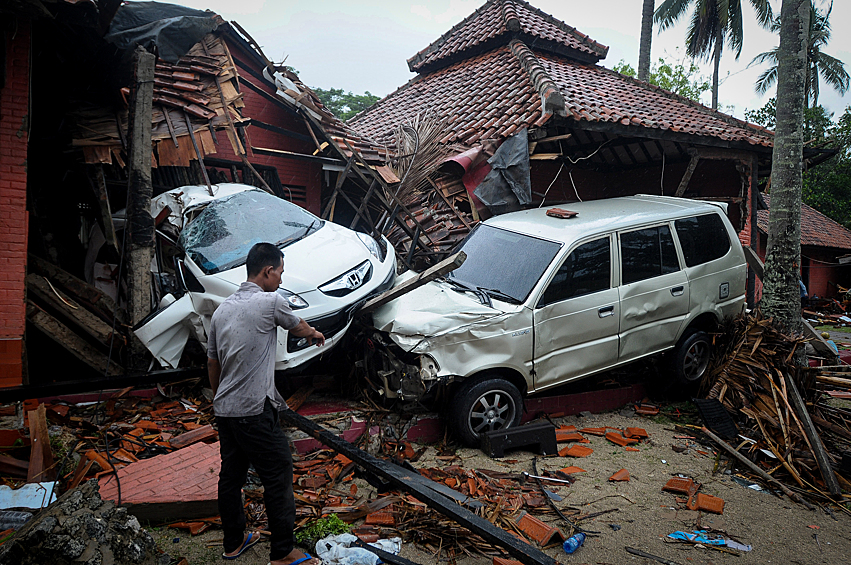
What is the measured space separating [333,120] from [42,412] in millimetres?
7359

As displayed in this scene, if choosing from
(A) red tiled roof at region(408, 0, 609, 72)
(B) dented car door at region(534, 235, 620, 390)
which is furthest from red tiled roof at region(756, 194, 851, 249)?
(B) dented car door at region(534, 235, 620, 390)

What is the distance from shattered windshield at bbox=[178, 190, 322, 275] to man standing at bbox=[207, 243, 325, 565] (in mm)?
2465

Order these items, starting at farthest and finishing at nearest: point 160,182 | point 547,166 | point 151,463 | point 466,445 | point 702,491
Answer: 1. point 547,166
2. point 160,182
3. point 466,445
4. point 702,491
5. point 151,463

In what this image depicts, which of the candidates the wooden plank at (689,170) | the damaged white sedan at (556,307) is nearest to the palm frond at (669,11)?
the wooden plank at (689,170)

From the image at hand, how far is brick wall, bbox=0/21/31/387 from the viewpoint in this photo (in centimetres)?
533

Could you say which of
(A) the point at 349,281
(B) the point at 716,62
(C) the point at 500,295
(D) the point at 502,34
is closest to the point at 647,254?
(C) the point at 500,295

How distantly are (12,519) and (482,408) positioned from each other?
11.7ft

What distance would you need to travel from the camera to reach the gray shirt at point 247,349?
308cm

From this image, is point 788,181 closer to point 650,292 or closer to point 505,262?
point 650,292

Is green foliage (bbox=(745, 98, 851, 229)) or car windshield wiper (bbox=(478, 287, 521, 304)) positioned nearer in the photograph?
car windshield wiper (bbox=(478, 287, 521, 304))

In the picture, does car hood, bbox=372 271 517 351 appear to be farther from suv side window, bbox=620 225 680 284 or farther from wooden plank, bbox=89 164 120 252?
wooden plank, bbox=89 164 120 252

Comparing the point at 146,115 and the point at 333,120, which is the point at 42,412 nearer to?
the point at 146,115

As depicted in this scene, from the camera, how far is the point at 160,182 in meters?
7.94

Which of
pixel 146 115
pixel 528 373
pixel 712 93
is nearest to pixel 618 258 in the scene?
pixel 528 373
